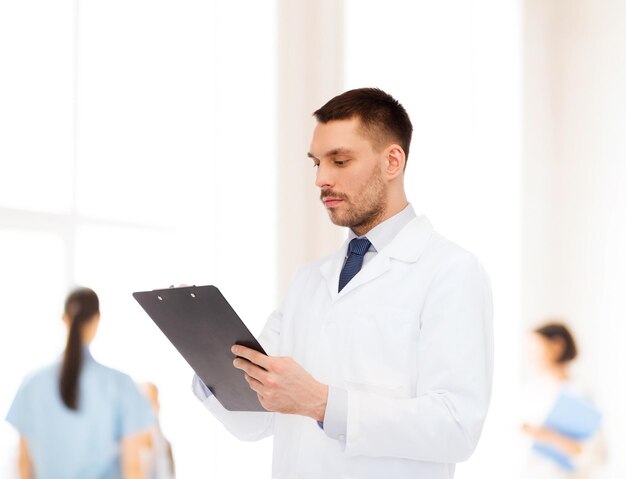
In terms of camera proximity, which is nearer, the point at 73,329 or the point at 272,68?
the point at 73,329

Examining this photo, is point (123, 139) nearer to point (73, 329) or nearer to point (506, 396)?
point (73, 329)

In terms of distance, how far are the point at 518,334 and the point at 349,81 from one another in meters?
1.21

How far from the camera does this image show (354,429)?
1562mm

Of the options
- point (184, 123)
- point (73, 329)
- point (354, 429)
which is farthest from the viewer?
point (184, 123)

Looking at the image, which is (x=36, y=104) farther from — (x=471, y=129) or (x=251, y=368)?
(x=471, y=129)

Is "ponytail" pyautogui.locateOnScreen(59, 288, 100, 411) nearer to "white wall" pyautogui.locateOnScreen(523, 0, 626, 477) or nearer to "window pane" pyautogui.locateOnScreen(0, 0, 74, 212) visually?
"window pane" pyautogui.locateOnScreen(0, 0, 74, 212)

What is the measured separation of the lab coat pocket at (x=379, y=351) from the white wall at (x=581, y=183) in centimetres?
188

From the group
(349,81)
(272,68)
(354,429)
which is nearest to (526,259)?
(349,81)

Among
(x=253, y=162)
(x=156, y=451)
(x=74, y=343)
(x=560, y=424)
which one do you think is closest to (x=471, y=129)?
(x=253, y=162)

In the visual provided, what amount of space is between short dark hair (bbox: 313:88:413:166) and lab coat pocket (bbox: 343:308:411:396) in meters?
0.39

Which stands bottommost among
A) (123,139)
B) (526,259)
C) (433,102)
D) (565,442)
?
(565,442)

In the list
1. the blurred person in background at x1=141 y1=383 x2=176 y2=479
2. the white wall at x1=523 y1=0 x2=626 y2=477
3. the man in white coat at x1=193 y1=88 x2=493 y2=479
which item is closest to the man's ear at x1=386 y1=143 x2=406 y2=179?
the man in white coat at x1=193 y1=88 x2=493 y2=479

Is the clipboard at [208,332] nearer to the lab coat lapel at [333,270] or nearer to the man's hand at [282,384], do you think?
the man's hand at [282,384]

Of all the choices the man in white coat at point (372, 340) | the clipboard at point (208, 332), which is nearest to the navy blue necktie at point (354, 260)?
the man in white coat at point (372, 340)
